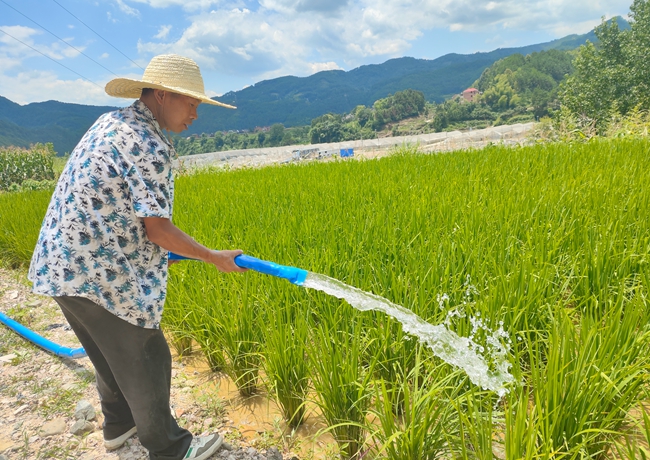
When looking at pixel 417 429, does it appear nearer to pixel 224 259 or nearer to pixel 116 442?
pixel 224 259

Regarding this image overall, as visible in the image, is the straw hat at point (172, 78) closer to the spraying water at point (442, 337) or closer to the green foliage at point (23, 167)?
the spraying water at point (442, 337)

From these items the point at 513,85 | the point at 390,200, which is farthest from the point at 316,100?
the point at 390,200

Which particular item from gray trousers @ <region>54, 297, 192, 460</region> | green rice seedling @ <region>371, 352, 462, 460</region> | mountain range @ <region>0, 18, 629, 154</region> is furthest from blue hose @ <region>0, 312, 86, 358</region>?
mountain range @ <region>0, 18, 629, 154</region>

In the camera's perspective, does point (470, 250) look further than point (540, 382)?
Yes

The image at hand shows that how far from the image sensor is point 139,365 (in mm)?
1345

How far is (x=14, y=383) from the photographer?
2234 mm

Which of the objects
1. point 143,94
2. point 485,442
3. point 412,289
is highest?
point 143,94

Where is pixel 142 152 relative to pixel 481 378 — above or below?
above

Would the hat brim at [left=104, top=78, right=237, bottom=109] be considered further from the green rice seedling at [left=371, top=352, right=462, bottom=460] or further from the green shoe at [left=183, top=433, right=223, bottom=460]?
the green shoe at [left=183, top=433, right=223, bottom=460]

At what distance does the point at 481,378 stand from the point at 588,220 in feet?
5.02

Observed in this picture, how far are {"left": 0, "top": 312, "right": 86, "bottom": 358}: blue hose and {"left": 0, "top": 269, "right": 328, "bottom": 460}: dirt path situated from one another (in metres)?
0.06

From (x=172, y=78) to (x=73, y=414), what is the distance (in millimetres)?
1672

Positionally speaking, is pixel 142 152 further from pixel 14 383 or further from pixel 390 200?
pixel 390 200

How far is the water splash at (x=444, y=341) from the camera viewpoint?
1354 millimetres
